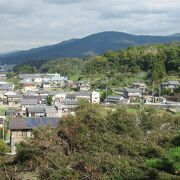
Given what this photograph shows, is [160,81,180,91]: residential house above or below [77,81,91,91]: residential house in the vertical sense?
above

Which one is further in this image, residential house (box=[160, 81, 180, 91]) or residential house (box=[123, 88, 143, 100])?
residential house (box=[123, 88, 143, 100])

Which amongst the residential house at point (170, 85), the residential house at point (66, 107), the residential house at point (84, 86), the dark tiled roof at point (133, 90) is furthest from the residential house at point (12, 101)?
the residential house at point (170, 85)

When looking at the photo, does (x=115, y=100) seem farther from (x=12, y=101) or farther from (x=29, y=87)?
(x=29, y=87)

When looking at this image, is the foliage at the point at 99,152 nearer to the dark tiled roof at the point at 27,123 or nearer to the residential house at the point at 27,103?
the dark tiled roof at the point at 27,123

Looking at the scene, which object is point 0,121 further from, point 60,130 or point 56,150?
point 56,150

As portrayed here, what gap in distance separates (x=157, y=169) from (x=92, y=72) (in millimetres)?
47895

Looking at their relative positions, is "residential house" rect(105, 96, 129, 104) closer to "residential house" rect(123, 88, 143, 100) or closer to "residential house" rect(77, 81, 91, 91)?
"residential house" rect(123, 88, 143, 100)

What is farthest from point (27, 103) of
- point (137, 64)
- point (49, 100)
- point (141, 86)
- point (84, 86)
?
point (137, 64)

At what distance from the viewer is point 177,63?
42719 mm

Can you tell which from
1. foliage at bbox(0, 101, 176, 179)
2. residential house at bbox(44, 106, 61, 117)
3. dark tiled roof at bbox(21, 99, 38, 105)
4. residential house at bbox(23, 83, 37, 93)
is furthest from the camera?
residential house at bbox(23, 83, 37, 93)

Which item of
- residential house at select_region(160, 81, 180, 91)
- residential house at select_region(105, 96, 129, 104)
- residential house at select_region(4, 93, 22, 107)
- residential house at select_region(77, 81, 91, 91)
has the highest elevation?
residential house at select_region(160, 81, 180, 91)

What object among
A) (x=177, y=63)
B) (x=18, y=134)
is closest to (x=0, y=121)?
(x=18, y=134)

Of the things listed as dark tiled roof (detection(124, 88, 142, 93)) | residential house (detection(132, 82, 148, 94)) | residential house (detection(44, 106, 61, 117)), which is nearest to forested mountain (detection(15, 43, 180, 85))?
residential house (detection(132, 82, 148, 94))

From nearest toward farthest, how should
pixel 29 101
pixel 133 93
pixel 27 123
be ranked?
pixel 27 123 → pixel 29 101 → pixel 133 93
